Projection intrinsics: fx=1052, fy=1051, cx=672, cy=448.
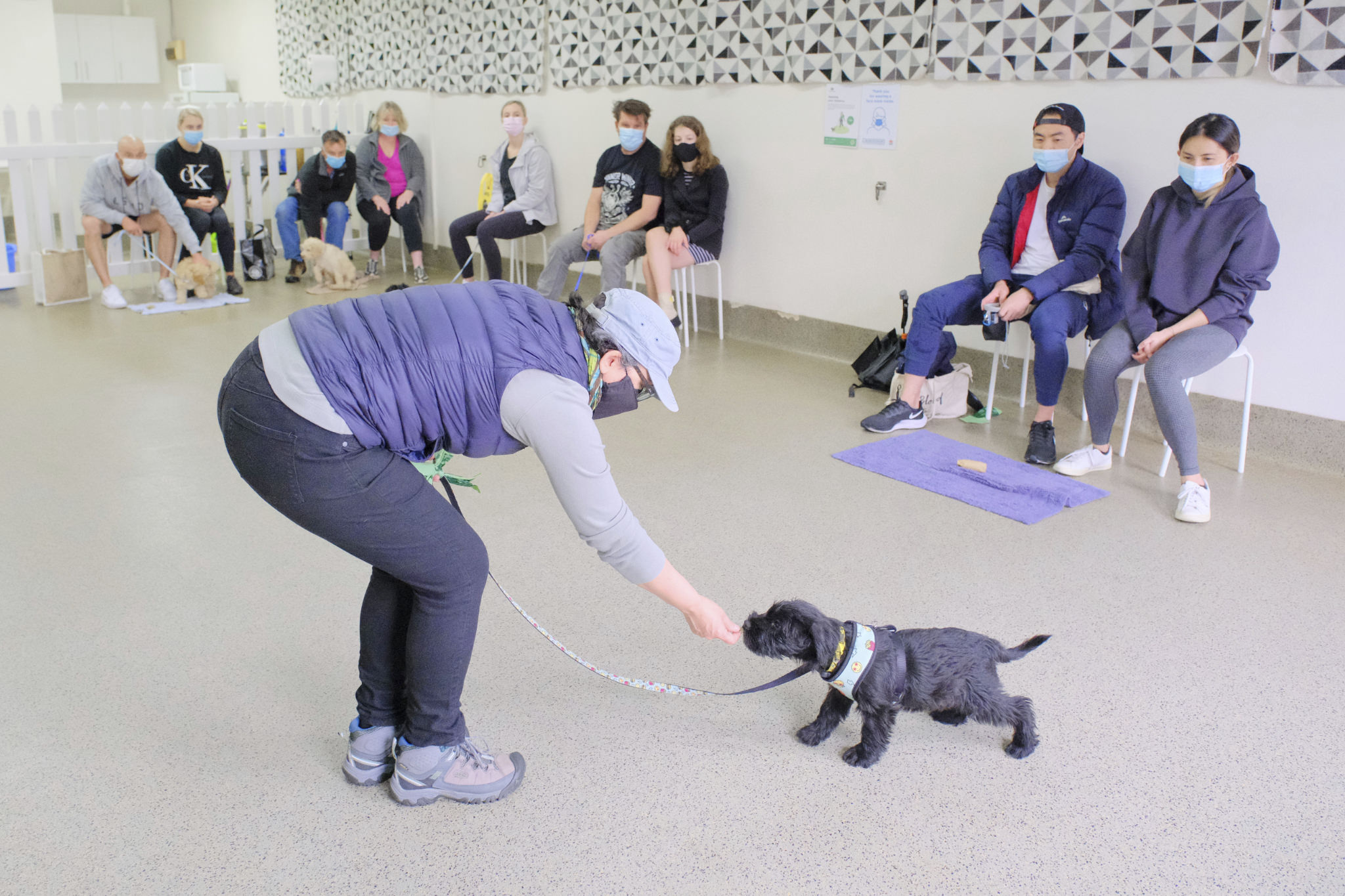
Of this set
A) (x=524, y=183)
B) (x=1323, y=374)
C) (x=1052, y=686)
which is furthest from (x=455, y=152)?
(x=1052, y=686)

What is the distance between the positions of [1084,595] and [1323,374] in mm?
1618

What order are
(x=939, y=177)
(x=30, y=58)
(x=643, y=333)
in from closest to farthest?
(x=643, y=333)
(x=939, y=177)
(x=30, y=58)

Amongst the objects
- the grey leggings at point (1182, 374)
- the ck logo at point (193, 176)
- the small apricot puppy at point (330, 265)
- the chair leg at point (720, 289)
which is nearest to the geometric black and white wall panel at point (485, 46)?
the small apricot puppy at point (330, 265)

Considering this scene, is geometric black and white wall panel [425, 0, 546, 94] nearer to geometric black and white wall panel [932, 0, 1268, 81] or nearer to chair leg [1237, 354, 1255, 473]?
geometric black and white wall panel [932, 0, 1268, 81]

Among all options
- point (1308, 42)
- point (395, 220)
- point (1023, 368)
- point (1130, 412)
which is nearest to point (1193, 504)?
point (1130, 412)

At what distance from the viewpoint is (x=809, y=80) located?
4848 mm

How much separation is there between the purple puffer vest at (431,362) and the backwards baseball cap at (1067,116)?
280 centimetres

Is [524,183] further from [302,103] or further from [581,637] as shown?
[581,637]

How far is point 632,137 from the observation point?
5.32 m

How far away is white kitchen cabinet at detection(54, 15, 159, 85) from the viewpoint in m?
9.79

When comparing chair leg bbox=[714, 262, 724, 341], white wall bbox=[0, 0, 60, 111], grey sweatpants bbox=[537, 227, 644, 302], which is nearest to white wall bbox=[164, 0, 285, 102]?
white wall bbox=[0, 0, 60, 111]

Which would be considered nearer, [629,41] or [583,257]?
[629,41]

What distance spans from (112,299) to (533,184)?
7.93ft

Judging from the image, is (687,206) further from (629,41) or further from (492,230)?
(492,230)
